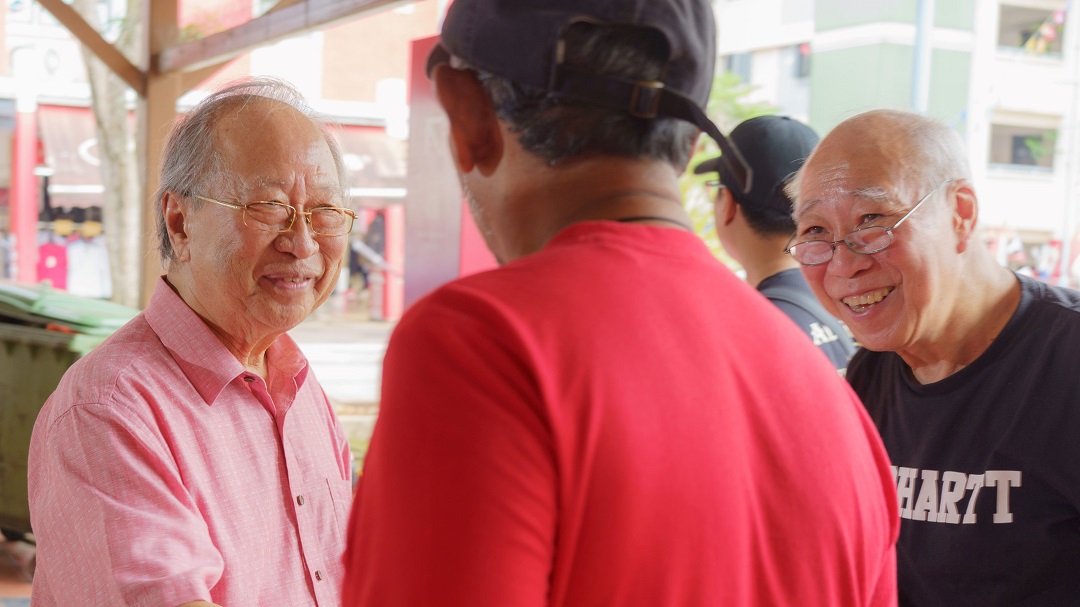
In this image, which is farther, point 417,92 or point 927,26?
point 927,26

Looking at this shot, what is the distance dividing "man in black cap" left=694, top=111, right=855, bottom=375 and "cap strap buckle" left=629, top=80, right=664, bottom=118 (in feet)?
5.38

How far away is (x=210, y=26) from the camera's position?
7867 millimetres

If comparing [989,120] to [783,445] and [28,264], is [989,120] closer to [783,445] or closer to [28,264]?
[783,445]

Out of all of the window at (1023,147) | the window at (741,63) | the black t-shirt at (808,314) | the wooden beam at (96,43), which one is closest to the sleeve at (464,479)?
the black t-shirt at (808,314)

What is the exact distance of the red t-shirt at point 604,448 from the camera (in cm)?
70

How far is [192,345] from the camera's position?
166 cm

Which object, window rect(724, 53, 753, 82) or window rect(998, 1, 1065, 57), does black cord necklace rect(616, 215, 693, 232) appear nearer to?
window rect(724, 53, 753, 82)

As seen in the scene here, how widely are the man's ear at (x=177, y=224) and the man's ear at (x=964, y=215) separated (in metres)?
1.34

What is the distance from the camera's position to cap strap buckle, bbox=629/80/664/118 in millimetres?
794

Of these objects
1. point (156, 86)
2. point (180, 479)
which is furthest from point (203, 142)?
point (156, 86)

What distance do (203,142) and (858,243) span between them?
1.15 m

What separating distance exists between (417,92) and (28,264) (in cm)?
1211

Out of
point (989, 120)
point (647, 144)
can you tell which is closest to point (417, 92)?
point (647, 144)

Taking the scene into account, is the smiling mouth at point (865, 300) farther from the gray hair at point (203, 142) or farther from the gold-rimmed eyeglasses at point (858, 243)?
the gray hair at point (203, 142)
